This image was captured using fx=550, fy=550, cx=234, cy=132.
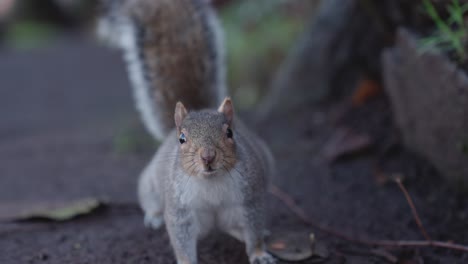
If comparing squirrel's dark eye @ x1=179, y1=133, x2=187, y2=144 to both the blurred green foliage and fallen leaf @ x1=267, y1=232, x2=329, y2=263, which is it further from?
the blurred green foliage

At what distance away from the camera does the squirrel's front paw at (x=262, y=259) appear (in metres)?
2.77

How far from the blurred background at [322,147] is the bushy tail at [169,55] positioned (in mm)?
603

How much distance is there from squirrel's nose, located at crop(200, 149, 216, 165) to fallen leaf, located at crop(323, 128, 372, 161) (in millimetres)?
2245

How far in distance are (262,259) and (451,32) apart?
1.95 metres

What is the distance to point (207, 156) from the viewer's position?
2.40m

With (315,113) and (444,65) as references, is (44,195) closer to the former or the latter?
(315,113)

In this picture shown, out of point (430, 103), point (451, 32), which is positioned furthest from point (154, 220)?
point (451, 32)

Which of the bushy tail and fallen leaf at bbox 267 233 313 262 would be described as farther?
the bushy tail

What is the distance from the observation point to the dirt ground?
299 centimetres

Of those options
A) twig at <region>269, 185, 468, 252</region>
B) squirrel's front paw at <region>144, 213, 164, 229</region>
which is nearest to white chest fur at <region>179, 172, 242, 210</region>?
squirrel's front paw at <region>144, 213, 164, 229</region>

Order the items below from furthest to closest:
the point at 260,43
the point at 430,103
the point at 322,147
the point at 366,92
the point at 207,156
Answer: the point at 260,43 < the point at 366,92 < the point at 322,147 < the point at 430,103 < the point at 207,156

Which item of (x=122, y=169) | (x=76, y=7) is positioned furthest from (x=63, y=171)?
(x=76, y=7)

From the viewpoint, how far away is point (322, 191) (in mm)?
4066

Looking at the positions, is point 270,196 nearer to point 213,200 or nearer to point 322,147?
point 322,147
